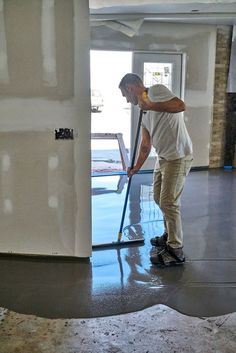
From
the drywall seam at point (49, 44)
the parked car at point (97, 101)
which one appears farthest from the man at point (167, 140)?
the parked car at point (97, 101)

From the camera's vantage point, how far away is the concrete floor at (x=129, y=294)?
2283mm

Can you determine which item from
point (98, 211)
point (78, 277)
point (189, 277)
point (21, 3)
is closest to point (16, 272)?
point (78, 277)

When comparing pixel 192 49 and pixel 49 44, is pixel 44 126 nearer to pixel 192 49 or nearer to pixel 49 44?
pixel 49 44

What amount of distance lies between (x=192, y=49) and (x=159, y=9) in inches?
65.8

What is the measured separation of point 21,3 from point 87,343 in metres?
2.43

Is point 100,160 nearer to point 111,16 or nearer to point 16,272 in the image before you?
point 111,16

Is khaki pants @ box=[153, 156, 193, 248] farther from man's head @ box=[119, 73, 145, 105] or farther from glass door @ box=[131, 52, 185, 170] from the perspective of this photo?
glass door @ box=[131, 52, 185, 170]

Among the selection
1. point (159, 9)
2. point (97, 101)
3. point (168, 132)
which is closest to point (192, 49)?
point (159, 9)

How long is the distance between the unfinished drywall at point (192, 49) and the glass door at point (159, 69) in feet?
0.35

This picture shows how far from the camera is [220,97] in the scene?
285 inches

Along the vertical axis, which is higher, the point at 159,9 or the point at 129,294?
the point at 159,9

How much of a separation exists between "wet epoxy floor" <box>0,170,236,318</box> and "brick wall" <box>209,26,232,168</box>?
9.69 ft

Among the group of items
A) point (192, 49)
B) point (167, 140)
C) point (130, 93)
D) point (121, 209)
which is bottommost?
point (121, 209)

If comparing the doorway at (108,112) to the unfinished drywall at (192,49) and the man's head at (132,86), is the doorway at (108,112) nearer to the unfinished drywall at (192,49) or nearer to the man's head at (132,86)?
the unfinished drywall at (192,49)
